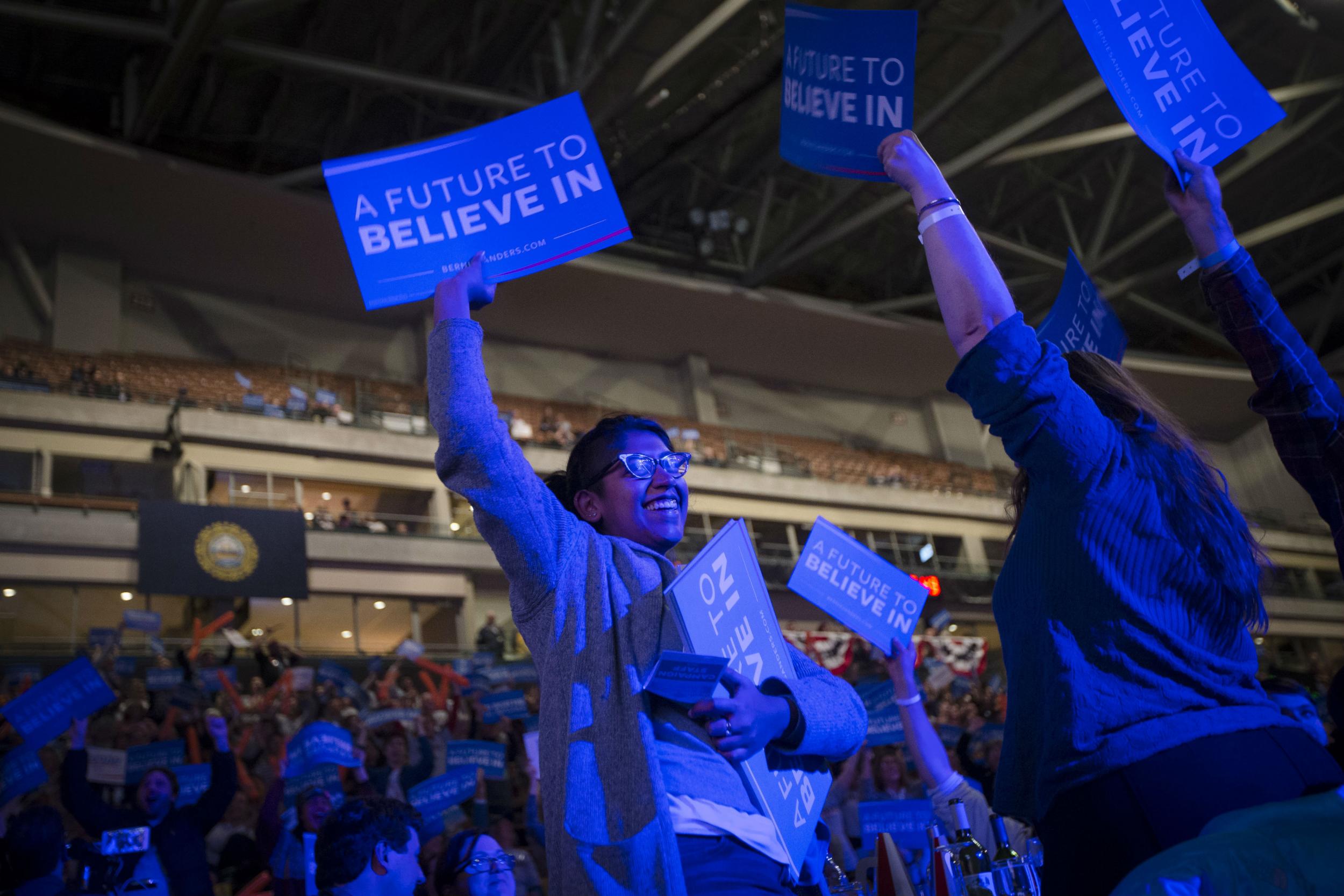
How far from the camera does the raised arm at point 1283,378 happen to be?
1.56 m

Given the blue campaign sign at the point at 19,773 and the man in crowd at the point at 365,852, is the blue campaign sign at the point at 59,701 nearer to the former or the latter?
the blue campaign sign at the point at 19,773

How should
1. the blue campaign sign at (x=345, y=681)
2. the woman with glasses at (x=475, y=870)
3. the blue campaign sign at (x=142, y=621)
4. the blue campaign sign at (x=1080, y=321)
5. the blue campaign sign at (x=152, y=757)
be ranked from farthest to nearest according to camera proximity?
the blue campaign sign at (x=142, y=621), the blue campaign sign at (x=345, y=681), the blue campaign sign at (x=152, y=757), the blue campaign sign at (x=1080, y=321), the woman with glasses at (x=475, y=870)

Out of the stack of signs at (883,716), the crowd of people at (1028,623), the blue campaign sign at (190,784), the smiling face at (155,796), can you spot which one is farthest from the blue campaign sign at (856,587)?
the blue campaign sign at (190,784)

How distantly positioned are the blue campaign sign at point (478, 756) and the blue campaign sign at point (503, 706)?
4.39ft

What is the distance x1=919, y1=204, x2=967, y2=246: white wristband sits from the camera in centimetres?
139

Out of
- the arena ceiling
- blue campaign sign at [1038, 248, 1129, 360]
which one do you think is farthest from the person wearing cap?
the arena ceiling

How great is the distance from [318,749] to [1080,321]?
12.6 ft

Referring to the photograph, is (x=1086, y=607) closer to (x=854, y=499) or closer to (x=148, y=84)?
(x=148, y=84)

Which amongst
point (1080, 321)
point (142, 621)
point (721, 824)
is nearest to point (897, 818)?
point (1080, 321)

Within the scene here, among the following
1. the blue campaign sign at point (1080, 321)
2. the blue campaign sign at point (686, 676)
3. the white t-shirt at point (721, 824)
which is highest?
the blue campaign sign at point (1080, 321)

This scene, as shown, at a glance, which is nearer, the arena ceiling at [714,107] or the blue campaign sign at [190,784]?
the blue campaign sign at [190,784]

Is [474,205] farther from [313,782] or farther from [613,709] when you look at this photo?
[313,782]

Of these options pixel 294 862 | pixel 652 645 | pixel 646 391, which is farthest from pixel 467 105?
pixel 652 645

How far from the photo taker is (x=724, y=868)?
4.48ft
